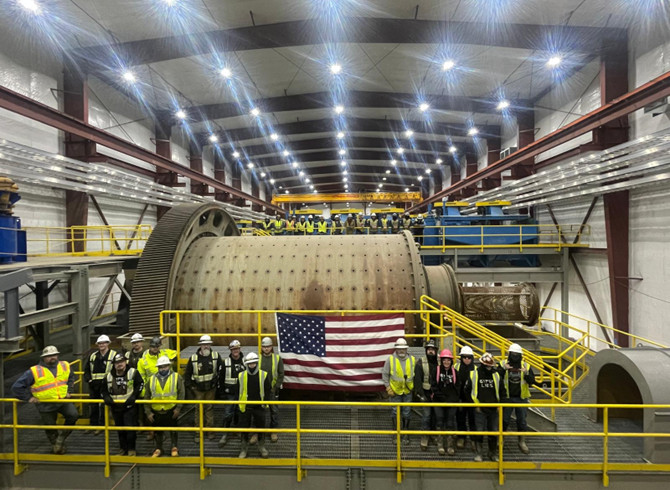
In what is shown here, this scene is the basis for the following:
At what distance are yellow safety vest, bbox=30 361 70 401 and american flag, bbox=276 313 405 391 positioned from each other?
3.54 m

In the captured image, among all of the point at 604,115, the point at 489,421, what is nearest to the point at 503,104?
the point at 604,115

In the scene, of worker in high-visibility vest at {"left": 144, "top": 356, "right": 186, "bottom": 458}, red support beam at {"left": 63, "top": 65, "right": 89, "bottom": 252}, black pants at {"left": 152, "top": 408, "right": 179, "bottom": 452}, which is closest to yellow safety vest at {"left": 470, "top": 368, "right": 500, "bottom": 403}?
worker in high-visibility vest at {"left": 144, "top": 356, "right": 186, "bottom": 458}

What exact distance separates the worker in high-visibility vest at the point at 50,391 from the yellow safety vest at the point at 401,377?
5.14m

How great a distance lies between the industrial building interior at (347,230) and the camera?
557 cm

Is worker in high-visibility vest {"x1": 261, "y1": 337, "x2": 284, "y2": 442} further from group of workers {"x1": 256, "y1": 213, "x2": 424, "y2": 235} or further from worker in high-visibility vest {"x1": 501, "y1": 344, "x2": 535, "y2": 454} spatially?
group of workers {"x1": 256, "y1": 213, "x2": 424, "y2": 235}

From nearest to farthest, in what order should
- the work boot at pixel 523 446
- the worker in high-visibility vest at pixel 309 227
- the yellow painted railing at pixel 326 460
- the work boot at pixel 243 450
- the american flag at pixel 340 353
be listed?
the yellow painted railing at pixel 326 460 → the work boot at pixel 243 450 → the work boot at pixel 523 446 → the american flag at pixel 340 353 → the worker in high-visibility vest at pixel 309 227

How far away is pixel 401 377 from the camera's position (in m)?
5.86

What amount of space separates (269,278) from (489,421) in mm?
5350

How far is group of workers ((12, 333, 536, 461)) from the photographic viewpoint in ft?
18.3

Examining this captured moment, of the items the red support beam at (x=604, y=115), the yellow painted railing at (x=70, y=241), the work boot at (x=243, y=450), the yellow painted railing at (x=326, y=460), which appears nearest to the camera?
the yellow painted railing at (x=326, y=460)

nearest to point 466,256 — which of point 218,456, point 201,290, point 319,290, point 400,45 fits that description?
point 400,45

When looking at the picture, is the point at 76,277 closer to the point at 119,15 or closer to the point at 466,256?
the point at 119,15

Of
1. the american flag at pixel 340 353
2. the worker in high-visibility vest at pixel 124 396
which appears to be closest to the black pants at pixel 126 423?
the worker in high-visibility vest at pixel 124 396

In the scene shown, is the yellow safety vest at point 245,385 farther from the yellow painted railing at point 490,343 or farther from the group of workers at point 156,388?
the yellow painted railing at point 490,343
